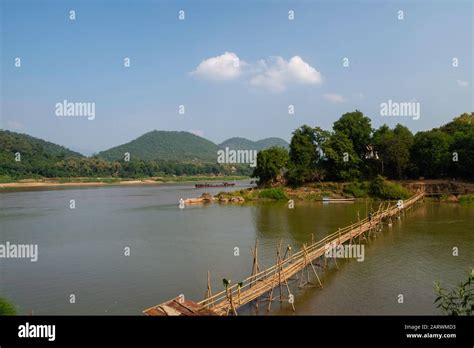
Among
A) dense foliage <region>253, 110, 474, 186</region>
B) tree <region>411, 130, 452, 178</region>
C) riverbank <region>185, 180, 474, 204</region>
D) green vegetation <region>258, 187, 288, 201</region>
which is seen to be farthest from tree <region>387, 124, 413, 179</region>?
green vegetation <region>258, 187, 288, 201</region>

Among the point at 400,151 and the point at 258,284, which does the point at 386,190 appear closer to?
the point at 400,151

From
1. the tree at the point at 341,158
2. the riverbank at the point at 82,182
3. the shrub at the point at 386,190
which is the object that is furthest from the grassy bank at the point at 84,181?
the shrub at the point at 386,190

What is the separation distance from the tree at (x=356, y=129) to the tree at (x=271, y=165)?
7947 mm

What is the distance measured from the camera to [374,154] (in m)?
53.3

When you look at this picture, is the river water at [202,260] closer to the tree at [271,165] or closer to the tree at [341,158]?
the tree at [341,158]

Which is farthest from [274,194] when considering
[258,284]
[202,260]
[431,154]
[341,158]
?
[258,284]

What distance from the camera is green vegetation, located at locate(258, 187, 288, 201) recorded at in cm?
4919

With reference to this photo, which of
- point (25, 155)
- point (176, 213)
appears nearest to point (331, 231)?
point (176, 213)

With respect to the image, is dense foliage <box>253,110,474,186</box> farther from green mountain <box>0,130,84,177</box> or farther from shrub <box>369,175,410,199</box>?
green mountain <box>0,130,84,177</box>

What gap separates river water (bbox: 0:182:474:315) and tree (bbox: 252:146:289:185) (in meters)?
17.3

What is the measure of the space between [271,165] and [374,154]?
13.4 meters
